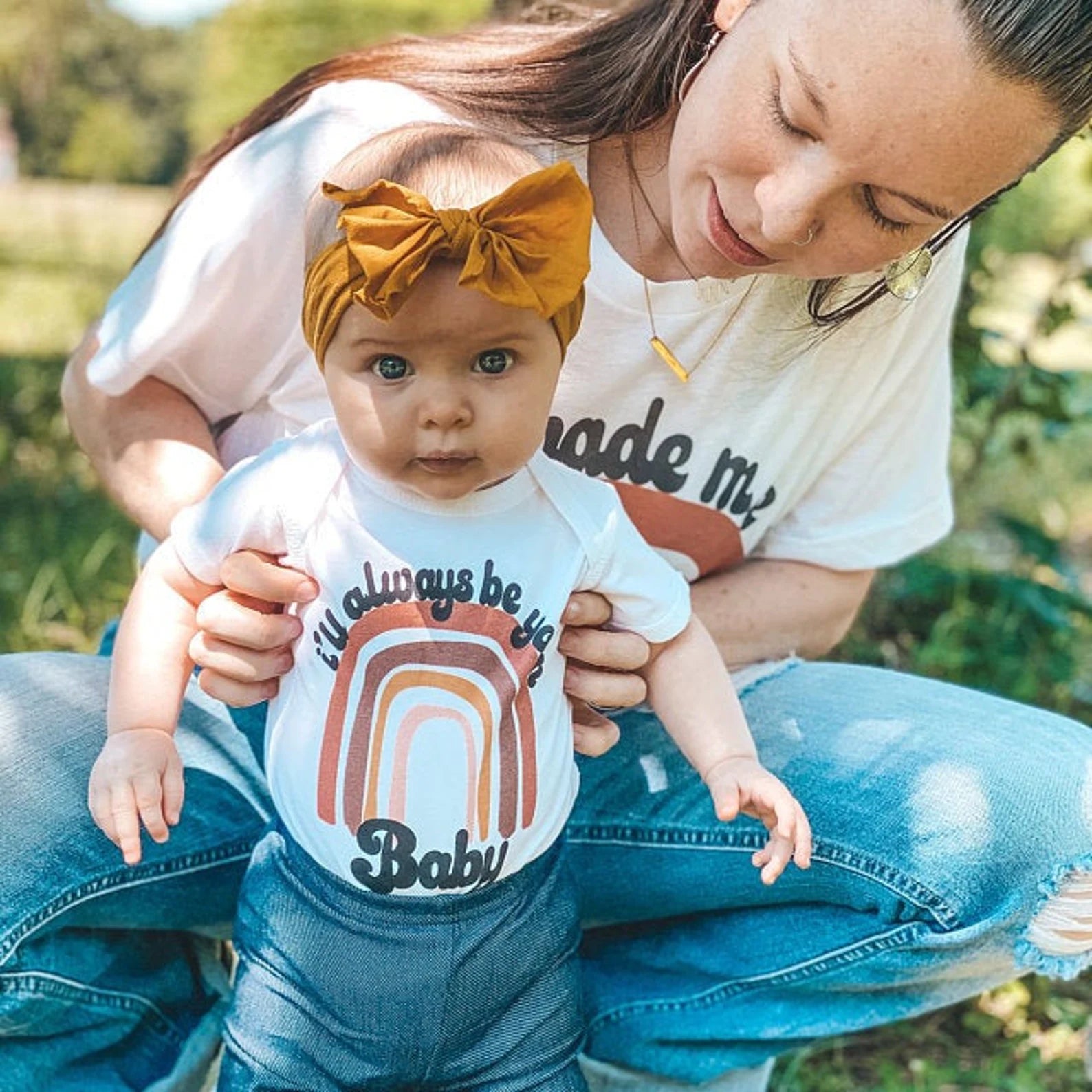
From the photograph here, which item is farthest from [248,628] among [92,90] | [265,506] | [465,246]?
[92,90]

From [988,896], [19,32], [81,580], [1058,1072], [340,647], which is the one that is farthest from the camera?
[19,32]

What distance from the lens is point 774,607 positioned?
6.75ft

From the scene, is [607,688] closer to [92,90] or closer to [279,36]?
[279,36]

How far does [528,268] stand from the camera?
1.42 m

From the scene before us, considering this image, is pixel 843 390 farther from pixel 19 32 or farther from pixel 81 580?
pixel 19 32

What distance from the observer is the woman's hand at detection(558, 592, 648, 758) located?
5.34ft

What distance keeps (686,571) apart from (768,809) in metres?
0.52

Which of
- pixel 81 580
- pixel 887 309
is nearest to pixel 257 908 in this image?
pixel 887 309

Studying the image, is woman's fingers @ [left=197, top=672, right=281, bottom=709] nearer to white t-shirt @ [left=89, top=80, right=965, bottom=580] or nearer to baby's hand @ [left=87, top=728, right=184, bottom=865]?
baby's hand @ [left=87, top=728, right=184, bottom=865]

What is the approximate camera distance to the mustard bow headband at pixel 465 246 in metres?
1.37

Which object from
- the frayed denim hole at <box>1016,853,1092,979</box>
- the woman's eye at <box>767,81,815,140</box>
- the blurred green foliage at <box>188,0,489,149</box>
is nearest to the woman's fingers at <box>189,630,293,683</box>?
the woman's eye at <box>767,81,815,140</box>

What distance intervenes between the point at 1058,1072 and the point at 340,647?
1.29 metres

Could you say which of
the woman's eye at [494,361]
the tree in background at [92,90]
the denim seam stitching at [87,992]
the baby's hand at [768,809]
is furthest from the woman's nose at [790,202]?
the tree in background at [92,90]

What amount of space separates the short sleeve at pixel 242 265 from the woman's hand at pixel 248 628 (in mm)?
356
